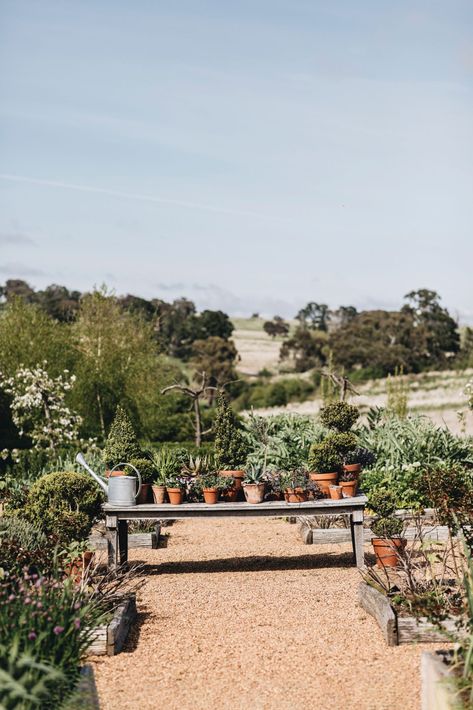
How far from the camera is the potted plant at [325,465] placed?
8859mm

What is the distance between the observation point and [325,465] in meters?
9.02

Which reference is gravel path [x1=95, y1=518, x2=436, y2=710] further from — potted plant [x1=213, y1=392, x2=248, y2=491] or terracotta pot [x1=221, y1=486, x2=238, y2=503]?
potted plant [x1=213, y1=392, x2=248, y2=491]

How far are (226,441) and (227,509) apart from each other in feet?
2.94

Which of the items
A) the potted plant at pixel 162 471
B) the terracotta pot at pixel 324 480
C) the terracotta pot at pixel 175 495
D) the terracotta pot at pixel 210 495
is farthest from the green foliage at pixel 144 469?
the terracotta pot at pixel 324 480

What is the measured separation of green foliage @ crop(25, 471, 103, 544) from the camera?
785 centimetres

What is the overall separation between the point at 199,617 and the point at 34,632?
2.84 m

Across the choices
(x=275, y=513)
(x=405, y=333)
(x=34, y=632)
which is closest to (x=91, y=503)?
(x=275, y=513)

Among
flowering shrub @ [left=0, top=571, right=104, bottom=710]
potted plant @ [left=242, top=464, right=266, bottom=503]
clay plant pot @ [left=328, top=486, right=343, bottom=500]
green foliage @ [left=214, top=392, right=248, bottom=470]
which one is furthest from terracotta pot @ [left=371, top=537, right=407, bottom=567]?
flowering shrub @ [left=0, top=571, right=104, bottom=710]

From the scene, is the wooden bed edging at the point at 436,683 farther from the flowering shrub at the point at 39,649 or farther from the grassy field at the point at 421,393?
the grassy field at the point at 421,393

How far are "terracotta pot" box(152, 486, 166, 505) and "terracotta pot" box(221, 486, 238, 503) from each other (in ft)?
1.90

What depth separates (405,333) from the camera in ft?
175

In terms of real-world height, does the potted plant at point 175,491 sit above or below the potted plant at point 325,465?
below

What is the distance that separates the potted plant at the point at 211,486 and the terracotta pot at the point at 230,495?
6cm

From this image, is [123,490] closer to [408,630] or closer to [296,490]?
[296,490]
